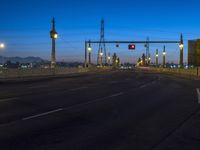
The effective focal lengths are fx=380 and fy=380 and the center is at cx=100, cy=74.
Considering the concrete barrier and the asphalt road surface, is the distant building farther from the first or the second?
the asphalt road surface

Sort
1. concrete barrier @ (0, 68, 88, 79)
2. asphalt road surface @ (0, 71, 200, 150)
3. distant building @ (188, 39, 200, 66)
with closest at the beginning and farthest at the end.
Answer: asphalt road surface @ (0, 71, 200, 150)
concrete barrier @ (0, 68, 88, 79)
distant building @ (188, 39, 200, 66)

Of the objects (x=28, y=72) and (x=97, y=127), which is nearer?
(x=97, y=127)

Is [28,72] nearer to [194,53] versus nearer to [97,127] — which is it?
[194,53]

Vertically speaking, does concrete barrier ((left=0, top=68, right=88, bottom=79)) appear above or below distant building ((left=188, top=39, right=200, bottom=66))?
below

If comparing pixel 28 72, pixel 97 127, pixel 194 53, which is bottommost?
pixel 97 127

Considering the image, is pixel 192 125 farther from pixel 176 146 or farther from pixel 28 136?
pixel 28 136

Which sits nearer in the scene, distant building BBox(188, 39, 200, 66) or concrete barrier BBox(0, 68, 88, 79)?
concrete barrier BBox(0, 68, 88, 79)

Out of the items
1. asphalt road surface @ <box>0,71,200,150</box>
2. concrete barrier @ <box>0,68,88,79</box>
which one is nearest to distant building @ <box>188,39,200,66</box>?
concrete barrier @ <box>0,68,88,79</box>

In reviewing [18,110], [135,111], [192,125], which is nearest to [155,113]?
[135,111]

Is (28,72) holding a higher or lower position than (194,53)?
lower

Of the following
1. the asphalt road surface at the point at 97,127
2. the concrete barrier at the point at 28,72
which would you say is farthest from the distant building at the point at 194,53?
the asphalt road surface at the point at 97,127

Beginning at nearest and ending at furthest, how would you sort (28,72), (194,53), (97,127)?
(97,127), (28,72), (194,53)

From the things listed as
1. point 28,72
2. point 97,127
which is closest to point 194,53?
point 28,72

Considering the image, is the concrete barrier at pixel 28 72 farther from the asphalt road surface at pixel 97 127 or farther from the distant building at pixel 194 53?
the asphalt road surface at pixel 97 127
